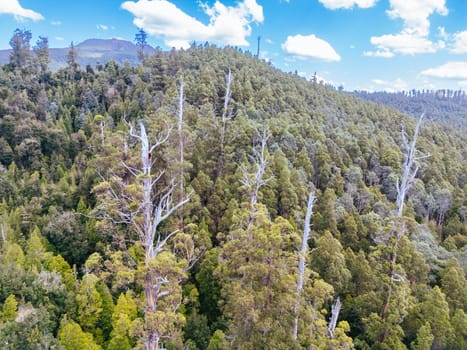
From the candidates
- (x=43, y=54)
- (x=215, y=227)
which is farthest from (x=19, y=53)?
(x=215, y=227)

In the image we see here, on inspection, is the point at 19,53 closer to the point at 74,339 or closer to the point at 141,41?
the point at 141,41

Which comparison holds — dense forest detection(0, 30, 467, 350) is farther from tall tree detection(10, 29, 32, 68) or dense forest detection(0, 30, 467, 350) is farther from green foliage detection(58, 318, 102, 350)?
tall tree detection(10, 29, 32, 68)

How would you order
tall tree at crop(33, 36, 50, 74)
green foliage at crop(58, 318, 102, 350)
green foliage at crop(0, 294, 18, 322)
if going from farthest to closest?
tall tree at crop(33, 36, 50, 74)
green foliage at crop(0, 294, 18, 322)
green foliage at crop(58, 318, 102, 350)

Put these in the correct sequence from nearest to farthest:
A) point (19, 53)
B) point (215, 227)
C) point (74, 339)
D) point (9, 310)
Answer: point (74, 339) → point (9, 310) → point (215, 227) → point (19, 53)

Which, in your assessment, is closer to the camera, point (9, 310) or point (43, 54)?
point (9, 310)

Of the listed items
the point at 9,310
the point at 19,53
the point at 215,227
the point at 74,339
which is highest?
the point at 19,53

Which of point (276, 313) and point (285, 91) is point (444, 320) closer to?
point (276, 313)

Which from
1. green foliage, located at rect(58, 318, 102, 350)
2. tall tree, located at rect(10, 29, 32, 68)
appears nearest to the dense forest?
green foliage, located at rect(58, 318, 102, 350)

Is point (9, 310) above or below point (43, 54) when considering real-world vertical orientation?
below

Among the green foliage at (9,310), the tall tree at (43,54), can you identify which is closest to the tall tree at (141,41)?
the tall tree at (43,54)
